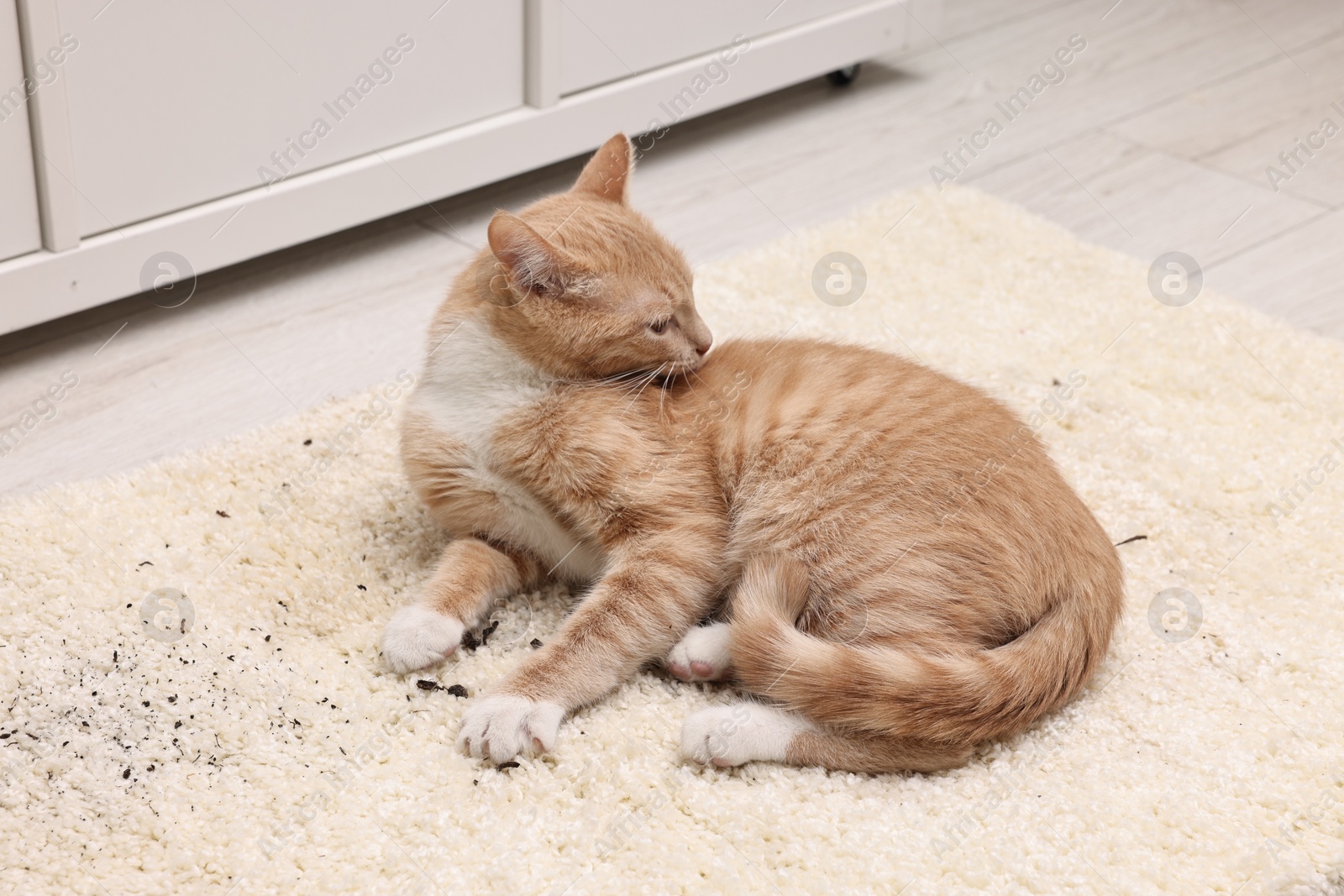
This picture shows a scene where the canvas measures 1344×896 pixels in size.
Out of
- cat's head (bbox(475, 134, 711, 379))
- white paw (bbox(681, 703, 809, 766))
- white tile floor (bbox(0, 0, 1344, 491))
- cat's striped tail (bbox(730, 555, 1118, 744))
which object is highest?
cat's head (bbox(475, 134, 711, 379))

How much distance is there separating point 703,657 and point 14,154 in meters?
1.23

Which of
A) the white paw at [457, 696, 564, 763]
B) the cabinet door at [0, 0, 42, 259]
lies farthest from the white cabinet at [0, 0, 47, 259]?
the white paw at [457, 696, 564, 763]

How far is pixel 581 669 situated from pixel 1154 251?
163 centimetres

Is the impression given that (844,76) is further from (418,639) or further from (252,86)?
(418,639)

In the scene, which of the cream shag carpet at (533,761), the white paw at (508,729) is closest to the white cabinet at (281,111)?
the cream shag carpet at (533,761)

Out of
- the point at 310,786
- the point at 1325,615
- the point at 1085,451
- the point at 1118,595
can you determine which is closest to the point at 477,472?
the point at 310,786

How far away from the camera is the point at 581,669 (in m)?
1.28

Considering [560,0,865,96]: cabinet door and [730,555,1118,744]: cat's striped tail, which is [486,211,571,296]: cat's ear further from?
[560,0,865,96]: cabinet door

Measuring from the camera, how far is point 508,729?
1.22 metres

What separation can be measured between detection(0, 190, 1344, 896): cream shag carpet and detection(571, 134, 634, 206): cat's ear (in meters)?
0.47

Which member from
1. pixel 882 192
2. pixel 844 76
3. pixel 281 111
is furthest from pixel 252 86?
pixel 844 76

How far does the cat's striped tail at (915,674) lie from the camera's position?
1171 mm

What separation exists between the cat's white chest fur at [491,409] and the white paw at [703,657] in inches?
6.3

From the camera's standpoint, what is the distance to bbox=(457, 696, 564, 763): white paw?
1.22 metres
